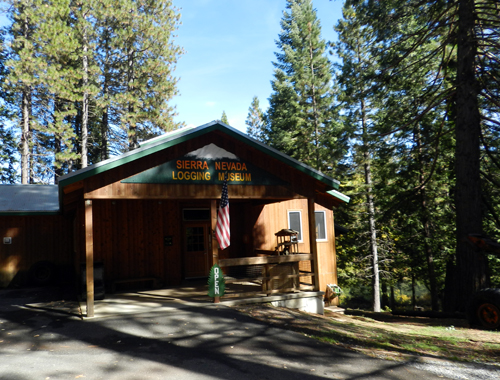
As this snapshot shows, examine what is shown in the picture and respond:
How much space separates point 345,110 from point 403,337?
17.5 m

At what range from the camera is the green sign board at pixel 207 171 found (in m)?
9.49

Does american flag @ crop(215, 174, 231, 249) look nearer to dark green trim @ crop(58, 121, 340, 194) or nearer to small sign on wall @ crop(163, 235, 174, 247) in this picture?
dark green trim @ crop(58, 121, 340, 194)

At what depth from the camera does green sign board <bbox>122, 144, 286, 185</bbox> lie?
31.1ft

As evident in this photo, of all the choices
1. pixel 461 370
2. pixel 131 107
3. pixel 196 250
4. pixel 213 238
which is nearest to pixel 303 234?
pixel 196 250

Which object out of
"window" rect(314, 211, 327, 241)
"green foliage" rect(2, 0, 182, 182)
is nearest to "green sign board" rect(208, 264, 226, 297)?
"window" rect(314, 211, 327, 241)

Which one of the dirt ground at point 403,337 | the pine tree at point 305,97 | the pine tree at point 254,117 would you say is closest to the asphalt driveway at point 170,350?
the dirt ground at point 403,337

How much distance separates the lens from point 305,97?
97.0 feet

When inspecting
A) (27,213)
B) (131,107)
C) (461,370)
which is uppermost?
(131,107)

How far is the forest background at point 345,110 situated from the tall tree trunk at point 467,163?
31mm

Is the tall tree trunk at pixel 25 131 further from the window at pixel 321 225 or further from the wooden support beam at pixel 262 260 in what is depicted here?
the wooden support beam at pixel 262 260

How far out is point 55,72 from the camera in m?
21.4

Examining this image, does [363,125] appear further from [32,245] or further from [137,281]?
[32,245]

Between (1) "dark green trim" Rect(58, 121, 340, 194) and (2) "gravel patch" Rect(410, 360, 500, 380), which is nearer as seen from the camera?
(2) "gravel patch" Rect(410, 360, 500, 380)

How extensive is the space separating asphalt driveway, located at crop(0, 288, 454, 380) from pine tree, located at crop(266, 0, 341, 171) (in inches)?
793
